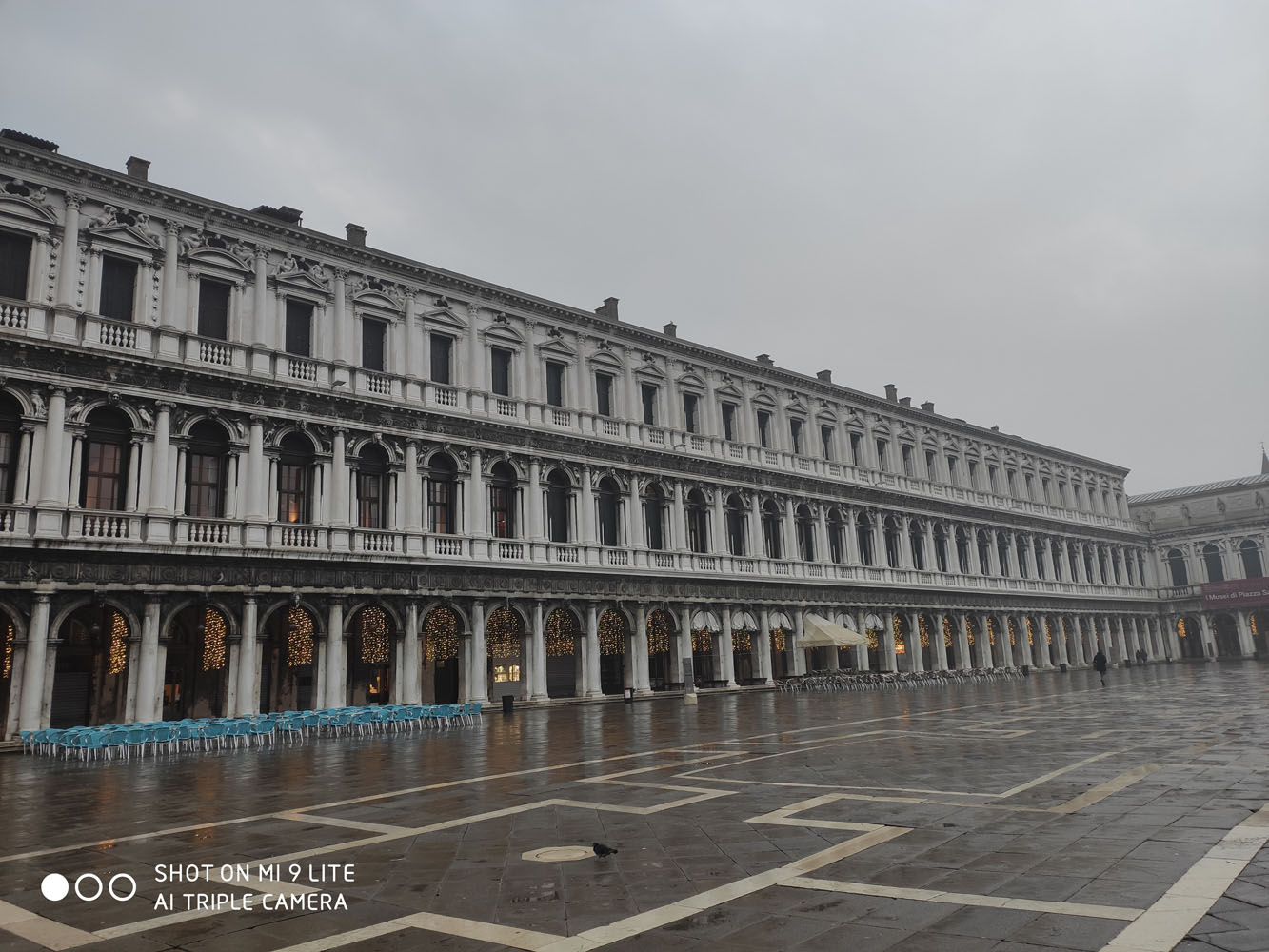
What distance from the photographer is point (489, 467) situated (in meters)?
28.4

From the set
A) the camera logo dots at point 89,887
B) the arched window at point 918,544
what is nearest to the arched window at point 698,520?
the arched window at point 918,544

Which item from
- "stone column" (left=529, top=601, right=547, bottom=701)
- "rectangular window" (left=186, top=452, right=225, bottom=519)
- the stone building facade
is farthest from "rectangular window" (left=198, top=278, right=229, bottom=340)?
"stone column" (left=529, top=601, right=547, bottom=701)

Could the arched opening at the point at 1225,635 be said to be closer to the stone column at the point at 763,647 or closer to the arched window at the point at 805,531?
the arched window at the point at 805,531

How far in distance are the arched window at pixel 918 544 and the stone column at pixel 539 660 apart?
2254 cm

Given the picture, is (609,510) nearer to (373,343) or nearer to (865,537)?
(373,343)

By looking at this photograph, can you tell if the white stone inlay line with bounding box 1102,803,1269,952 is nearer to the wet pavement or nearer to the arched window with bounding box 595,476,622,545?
the wet pavement

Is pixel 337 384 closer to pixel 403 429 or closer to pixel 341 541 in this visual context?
pixel 403 429

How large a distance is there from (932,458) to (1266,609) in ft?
103

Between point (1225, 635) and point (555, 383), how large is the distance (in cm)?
5498

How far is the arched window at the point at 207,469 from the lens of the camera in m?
23.0

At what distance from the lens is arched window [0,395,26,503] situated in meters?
20.5

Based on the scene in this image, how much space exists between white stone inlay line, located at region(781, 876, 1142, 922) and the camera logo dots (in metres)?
4.74

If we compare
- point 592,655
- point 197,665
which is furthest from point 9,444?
point 592,655

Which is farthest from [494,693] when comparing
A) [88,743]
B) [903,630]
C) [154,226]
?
[903,630]
